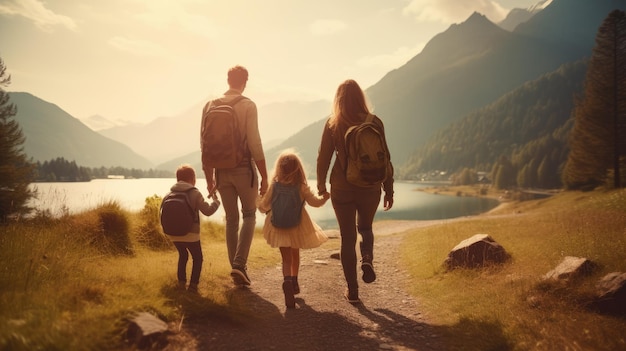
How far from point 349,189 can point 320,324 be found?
1958 mm

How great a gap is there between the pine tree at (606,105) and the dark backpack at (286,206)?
42.7 metres

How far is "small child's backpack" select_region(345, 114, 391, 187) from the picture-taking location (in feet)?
16.4

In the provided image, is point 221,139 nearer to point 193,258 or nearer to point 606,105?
point 193,258

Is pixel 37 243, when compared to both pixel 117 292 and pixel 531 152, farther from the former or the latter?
pixel 531 152

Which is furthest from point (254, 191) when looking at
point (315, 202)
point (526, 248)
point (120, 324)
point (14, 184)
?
point (14, 184)

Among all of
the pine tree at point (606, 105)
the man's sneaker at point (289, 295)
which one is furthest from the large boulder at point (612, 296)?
the pine tree at point (606, 105)

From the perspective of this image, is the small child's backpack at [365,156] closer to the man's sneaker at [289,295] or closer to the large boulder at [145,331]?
the man's sneaker at [289,295]

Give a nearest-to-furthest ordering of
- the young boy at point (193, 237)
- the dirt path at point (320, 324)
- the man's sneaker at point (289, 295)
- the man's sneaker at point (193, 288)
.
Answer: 1. the dirt path at point (320, 324)
2. the man's sneaker at point (193, 288)
3. the young boy at point (193, 237)
4. the man's sneaker at point (289, 295)

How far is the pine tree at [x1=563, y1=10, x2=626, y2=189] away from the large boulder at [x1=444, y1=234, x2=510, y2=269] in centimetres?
3832

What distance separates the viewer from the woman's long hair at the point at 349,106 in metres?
5.41

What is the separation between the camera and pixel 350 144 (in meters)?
5.07

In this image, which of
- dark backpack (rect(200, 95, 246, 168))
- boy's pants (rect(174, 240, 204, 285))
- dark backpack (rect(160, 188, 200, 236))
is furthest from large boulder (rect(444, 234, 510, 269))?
dark backpack (rect(160, 188, 200, 236))

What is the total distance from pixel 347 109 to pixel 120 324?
13.4 feet

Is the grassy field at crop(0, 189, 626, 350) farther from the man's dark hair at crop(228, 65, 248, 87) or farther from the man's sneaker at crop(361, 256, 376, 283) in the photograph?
the man's dark hair at crop(228, 65, 248, 87)
